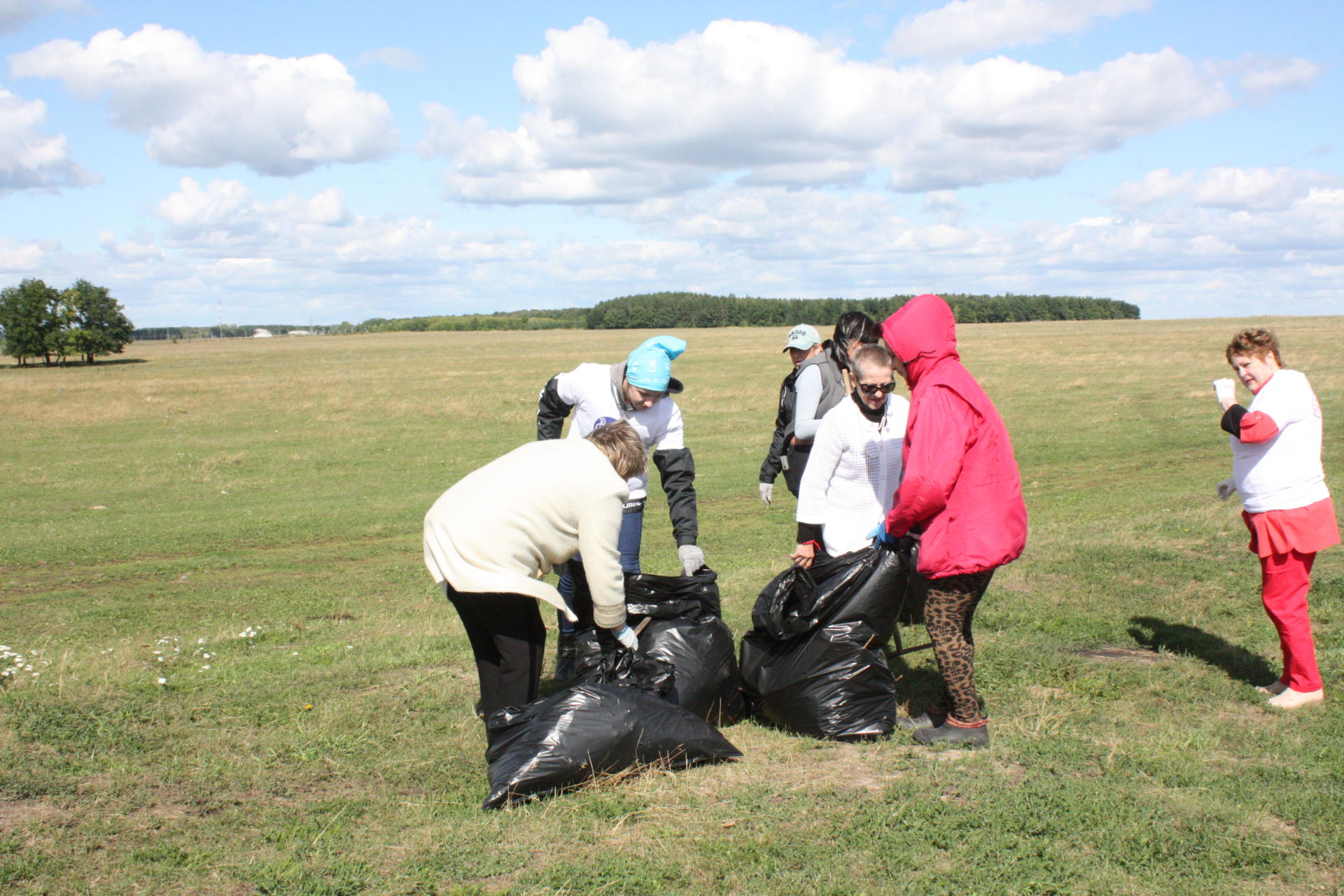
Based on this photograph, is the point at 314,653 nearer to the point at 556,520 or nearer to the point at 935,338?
the point at 556,520

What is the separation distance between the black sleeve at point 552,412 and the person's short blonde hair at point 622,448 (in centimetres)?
127

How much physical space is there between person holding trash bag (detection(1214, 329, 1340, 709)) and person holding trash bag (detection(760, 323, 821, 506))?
234cm

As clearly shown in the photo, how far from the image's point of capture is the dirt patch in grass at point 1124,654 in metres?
4.94

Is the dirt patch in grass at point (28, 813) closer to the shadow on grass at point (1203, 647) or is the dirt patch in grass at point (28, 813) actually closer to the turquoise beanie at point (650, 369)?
the turquoise beanie at point (650, 369)

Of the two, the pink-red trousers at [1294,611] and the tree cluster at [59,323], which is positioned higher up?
the tree cluster at [59,323]

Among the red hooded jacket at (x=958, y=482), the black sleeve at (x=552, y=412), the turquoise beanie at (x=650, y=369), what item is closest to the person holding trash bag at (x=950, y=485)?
the red hooded jacket at (x=958, y=482)

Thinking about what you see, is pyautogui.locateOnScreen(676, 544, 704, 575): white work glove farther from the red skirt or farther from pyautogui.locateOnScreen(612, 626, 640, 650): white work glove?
the red skirt

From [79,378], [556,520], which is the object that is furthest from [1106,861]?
[79,378]

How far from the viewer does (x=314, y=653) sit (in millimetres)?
5816

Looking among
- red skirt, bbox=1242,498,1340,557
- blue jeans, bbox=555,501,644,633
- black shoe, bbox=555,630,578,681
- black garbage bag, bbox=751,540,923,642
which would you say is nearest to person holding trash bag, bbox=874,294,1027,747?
black garbage bag, bbox=751,540,923,642

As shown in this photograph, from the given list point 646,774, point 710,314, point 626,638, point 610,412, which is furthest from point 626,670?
point 710,314

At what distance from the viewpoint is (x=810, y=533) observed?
451 centimetres

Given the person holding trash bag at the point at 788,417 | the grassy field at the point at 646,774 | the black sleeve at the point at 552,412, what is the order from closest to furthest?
the grassy field at the point at 646,774 → the black sleeve at the point at 552,412 → the person holding trash bag at the point at 788,417

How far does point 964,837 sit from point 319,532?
33.9 feet
